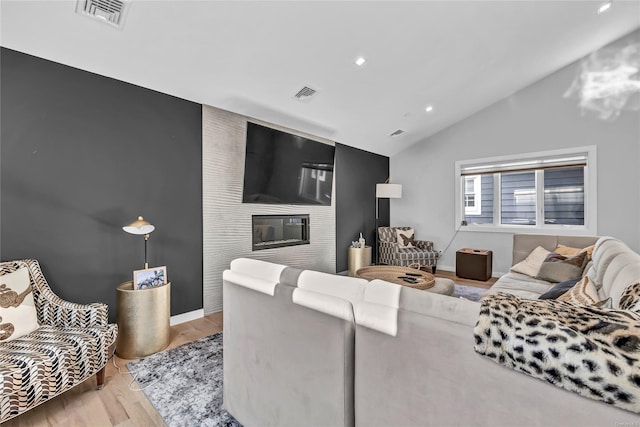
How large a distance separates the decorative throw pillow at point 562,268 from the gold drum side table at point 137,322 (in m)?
3.64

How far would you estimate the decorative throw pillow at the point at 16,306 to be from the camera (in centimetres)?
178

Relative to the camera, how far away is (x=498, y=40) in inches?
129

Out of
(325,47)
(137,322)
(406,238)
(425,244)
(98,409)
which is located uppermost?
(325,47)

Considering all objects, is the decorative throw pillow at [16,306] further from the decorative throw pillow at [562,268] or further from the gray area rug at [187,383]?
Result: the decorative throw pillow at [562,268]

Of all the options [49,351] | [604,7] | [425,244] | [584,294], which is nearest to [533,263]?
[584,294]

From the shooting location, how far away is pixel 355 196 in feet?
18.1

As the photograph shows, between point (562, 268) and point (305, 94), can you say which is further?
point (305, 94)

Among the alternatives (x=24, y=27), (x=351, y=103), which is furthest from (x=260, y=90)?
(x=24, y=27)

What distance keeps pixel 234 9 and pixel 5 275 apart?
2.42 meters

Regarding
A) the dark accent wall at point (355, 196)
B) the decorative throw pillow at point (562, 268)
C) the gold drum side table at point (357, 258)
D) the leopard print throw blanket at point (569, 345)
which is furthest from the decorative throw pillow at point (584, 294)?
the dark accent wall at point (355, 196)

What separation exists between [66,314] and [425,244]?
16.9 ft

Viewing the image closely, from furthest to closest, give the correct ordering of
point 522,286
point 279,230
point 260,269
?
1. point 279,230
2. point 522,286
3. point 260,269

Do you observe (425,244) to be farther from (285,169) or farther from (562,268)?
(285,169)

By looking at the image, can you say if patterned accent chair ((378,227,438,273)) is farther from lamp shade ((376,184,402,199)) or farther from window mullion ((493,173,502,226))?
window mullion ((493,173,502,226))
